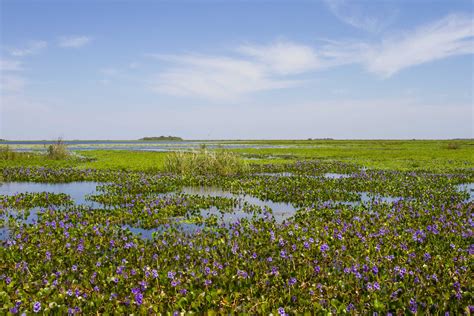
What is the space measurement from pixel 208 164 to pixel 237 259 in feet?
55.2

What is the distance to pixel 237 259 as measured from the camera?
7031 millimetres

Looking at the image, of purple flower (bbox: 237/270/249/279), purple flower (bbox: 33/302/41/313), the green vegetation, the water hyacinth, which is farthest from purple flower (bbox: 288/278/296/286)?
the green vegetation

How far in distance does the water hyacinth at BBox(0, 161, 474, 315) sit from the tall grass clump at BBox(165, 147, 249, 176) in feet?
31.9

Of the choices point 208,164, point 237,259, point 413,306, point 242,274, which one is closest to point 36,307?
point 242,274

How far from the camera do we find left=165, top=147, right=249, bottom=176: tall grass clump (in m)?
23.3

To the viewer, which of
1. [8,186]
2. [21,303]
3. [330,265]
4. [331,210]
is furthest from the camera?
[8,186]

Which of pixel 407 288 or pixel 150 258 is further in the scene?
pixel 150 258

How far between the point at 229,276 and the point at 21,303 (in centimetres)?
310

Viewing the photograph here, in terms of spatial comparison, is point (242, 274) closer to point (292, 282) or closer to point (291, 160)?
point (292, 282)

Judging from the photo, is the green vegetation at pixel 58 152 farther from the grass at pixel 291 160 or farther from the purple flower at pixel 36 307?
the purple flower at pixel 36 307

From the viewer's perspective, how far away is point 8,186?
18.8m

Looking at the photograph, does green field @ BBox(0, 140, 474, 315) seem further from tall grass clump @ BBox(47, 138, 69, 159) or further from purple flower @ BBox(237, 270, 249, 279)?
tall grass clump @ BBox(47, 138, 69, 159)

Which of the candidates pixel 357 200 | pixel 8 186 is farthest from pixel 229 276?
pixel 8 186

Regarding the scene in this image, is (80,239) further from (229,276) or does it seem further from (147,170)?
(147,170)
